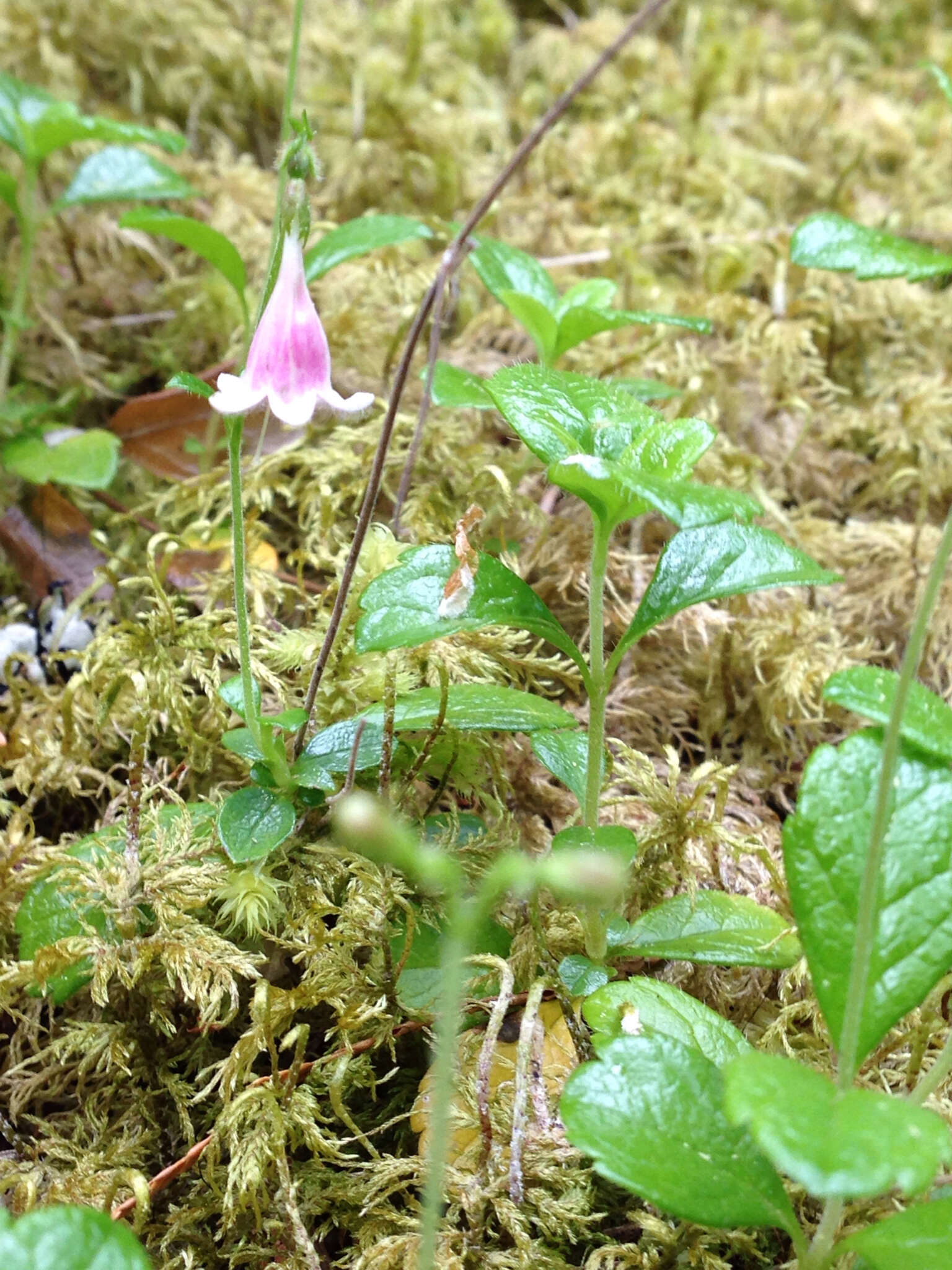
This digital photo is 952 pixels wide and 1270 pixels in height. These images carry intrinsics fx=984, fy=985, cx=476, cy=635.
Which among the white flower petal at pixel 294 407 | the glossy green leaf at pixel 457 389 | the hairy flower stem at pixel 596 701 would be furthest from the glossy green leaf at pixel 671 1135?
the glossy green leaf at pixel 457 389

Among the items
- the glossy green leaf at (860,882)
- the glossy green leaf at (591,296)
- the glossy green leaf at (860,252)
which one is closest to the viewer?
the glossy green leaf at (860,882)

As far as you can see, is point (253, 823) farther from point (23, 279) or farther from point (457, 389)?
point (23, 279)

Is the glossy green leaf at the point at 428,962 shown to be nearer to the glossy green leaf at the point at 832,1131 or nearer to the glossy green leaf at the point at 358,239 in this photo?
the glossy green leaf at the point at 832,1131

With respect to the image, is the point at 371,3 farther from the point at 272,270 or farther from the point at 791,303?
the point at 272,270

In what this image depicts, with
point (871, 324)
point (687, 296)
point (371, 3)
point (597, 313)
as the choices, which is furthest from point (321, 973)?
point (371, 3)

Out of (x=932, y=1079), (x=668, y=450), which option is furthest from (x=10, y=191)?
(x=932, y=1079)

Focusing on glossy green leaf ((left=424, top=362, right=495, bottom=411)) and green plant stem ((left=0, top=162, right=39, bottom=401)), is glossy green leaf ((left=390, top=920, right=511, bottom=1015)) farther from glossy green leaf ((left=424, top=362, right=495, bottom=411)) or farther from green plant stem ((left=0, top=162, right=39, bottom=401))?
green plant stem ((left=0, top=162, right=39, bottom=401))

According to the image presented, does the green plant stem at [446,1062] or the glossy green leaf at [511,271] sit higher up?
the glossy green leaf at [511,271]
